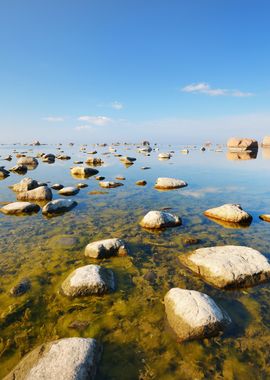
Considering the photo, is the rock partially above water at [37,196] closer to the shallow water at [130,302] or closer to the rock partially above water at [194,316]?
the shallow water at [130,302]

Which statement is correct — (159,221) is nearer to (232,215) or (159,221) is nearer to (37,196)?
(232,215)

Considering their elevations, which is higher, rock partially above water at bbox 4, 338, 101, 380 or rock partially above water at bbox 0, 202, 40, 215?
rock partially above water at bbox 4, 338, 101, 380

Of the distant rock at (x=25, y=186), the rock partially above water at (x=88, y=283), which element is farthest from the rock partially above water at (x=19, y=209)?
the rock partially above water at (x=88, y=283)

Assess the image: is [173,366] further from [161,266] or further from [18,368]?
[161,266]

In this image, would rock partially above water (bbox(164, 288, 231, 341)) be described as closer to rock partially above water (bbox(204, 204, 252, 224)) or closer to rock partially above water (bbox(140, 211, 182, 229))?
rock partially above water (bbox(140, 211, 182, 229))

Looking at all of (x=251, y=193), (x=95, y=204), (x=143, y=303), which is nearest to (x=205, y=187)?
(x=251, y=193)

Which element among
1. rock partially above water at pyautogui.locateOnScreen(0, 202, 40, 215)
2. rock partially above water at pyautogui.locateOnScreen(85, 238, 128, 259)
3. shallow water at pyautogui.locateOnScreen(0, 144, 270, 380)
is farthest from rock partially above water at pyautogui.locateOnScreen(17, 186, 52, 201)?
rock partially above water at pyautogui.locateOnScreen(85, 238, 128, 259)

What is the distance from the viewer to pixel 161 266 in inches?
321

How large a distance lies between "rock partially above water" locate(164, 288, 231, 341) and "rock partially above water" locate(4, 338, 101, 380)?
1840 mm

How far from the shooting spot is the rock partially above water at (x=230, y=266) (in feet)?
Answer: 22.8

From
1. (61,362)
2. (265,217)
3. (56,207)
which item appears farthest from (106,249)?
(265,217)

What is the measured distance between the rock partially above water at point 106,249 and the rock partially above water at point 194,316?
328 centimetres

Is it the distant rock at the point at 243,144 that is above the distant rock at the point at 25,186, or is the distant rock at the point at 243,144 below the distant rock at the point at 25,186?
above

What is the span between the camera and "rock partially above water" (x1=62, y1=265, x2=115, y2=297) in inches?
261
